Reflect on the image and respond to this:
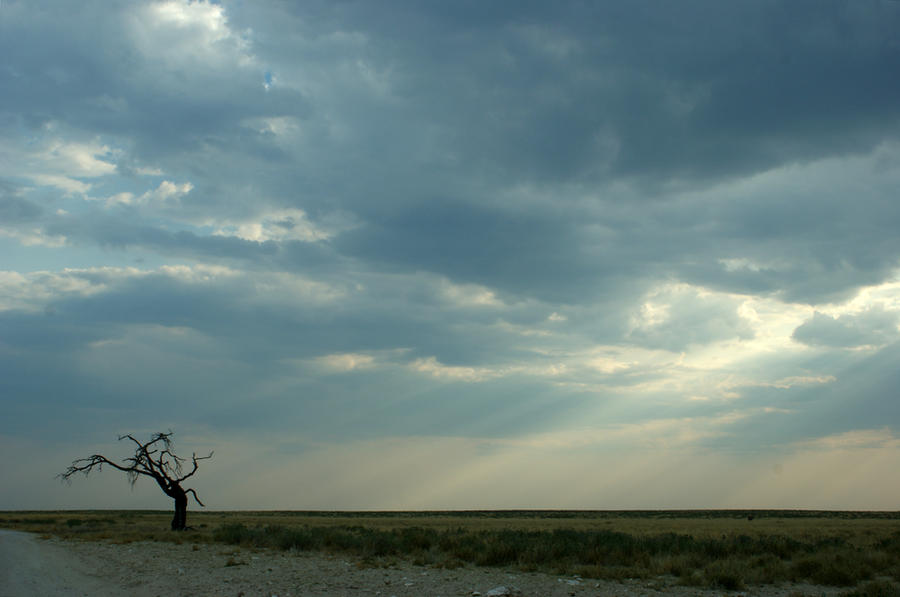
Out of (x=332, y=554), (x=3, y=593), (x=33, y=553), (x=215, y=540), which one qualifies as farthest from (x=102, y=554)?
(x=3, y=593)

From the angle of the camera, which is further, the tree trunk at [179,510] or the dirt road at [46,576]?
the tree trunk at [179,510]

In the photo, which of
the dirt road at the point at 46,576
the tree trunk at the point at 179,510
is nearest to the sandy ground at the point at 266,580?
the dirt road at the point at 46,576

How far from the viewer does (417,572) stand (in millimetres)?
18297

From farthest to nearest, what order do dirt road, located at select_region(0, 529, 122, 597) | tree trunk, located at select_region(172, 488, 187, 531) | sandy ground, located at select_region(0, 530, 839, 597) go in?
tree trunk, located at select_region(172, 488, 187, 531) → sandy ground, located at select_region(0, 530, 839, 597) → dirt road, located at select_region(0, 529, 122, 597)

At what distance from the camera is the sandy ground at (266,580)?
14539 mm

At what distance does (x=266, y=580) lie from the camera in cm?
1611

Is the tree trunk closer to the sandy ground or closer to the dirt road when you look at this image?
the dirt road

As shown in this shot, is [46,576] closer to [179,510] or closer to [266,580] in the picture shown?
[266,580]

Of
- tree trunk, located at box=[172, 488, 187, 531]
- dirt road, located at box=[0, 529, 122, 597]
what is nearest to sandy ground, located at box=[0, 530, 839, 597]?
dirt road, located at box=[0, 529, 122, 597]

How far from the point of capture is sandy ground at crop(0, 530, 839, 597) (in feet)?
47.7

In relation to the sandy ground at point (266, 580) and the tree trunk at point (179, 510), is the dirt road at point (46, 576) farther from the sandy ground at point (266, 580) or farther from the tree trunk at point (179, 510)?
the tree trunk at point (179, 510)

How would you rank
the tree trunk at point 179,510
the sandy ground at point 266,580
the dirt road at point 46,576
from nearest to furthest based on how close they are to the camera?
1. the dirt road at point 46,576
2. the sandy ground at point 266,580
3. the tree trunk at point 179,510

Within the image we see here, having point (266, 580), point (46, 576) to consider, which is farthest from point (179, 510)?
point (266, 580)

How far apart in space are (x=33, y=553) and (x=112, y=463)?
42.3ft
